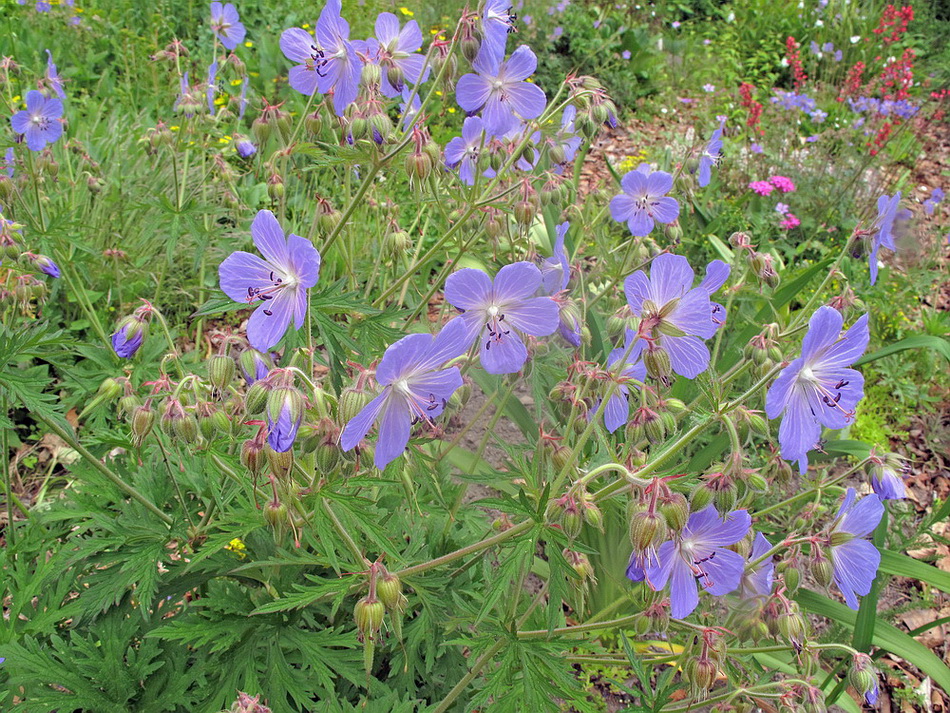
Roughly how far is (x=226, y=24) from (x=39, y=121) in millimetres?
816

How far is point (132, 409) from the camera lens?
1.56 meters

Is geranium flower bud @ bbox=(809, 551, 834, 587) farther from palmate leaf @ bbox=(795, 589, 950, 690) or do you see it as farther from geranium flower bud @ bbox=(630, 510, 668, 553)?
palmate leaf @ bbox=(795, 589, 950, 690)

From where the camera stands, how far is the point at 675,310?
4.34ft

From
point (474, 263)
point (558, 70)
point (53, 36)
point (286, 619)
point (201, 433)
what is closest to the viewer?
point (201, 433)

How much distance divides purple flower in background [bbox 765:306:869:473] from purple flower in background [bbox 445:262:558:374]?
0.44 m

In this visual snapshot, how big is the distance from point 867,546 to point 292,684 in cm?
127

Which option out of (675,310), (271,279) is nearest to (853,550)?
(675,310)

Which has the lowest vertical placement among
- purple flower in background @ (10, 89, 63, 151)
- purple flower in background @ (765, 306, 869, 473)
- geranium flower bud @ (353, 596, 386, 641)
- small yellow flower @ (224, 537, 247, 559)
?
small yellow flower @ (224, 537, 247, 559)

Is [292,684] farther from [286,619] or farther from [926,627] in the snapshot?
[926,627]

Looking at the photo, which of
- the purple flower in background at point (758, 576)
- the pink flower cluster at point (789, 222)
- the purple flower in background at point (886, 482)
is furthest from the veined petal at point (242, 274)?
the pink flower cluster at point (789, 222)

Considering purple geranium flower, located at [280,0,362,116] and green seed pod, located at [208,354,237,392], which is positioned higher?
purple geranium flower, located at [280,0,362,116]

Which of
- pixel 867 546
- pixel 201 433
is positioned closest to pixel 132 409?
pixel 201 433

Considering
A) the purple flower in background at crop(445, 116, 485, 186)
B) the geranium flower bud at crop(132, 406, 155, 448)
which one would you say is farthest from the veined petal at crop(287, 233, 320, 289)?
the purple flower in background at crop(445, 116, 485, 186)

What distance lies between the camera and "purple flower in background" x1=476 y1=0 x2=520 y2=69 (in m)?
1.70
